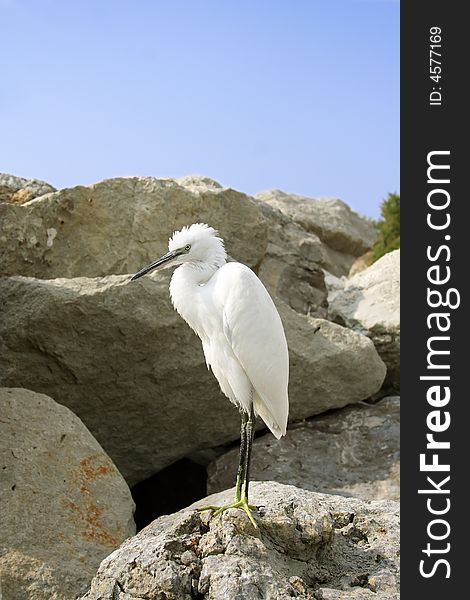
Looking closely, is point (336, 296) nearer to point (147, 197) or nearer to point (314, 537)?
point (147, 197)

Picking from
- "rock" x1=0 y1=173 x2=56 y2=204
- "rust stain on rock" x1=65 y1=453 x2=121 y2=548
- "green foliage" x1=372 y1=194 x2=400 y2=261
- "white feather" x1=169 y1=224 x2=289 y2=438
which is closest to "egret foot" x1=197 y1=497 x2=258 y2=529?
"white feather" x1=169 y1=224 x2=289 y2=438

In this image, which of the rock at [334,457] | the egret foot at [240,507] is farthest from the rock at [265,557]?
the rock at [334,457]

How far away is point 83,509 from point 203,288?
233 centimetres

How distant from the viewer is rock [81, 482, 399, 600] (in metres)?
4.90

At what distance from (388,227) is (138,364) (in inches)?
669

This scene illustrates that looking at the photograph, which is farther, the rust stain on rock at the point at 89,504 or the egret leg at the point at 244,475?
the rust stain on rock at the point at 89,504

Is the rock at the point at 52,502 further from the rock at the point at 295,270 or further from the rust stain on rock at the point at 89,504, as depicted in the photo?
the rock at the point at 295,270

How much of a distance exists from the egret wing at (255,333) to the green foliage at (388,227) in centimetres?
1588

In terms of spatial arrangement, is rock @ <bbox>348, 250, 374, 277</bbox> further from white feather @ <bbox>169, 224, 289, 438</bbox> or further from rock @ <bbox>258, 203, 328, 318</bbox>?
white feather @ <bbox>169, 224, 289, 438</bbox>

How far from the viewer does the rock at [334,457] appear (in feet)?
29.6

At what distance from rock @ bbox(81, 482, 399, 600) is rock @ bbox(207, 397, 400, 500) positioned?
3.18m

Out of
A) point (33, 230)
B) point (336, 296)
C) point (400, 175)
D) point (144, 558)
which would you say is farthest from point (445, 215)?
point (336, 296)

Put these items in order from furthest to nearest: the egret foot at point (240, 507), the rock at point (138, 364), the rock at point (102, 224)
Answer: the rock at point (102, 224), the rock at point (138, 364), the egret foot at point (240, 507)

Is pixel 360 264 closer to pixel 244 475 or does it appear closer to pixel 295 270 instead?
pixel 295 270
